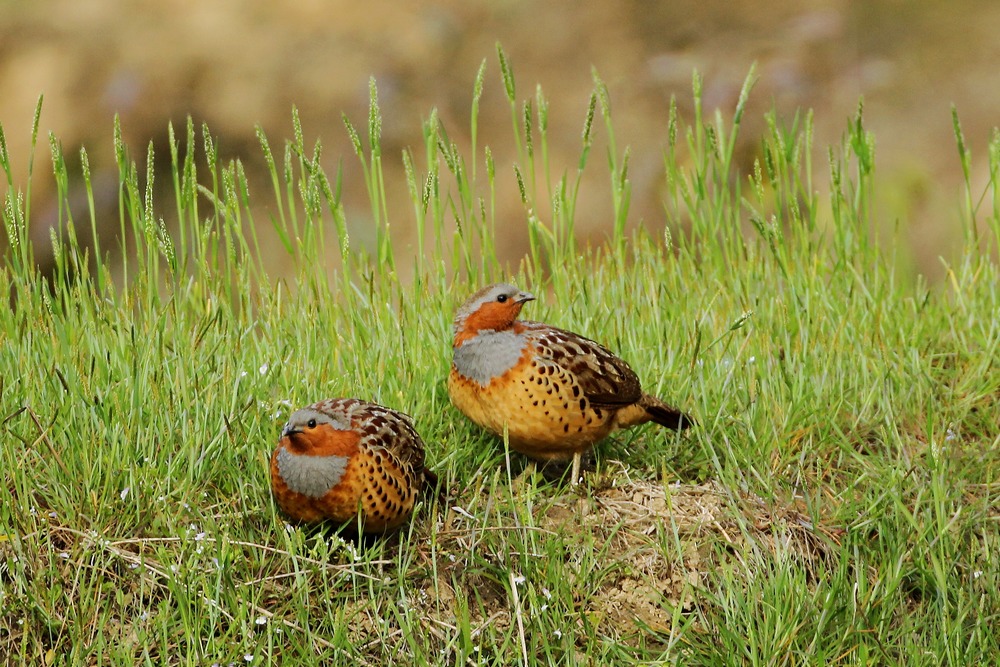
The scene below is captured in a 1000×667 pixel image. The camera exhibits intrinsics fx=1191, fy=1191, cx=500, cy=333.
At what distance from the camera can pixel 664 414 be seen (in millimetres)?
4176

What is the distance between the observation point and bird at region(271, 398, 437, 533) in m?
3.54

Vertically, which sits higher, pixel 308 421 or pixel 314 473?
pixel 308 421

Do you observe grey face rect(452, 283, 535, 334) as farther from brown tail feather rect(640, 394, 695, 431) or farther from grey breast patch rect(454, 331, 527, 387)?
brown tail feather rect(640, 394, 695, 431)

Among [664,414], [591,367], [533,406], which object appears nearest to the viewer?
[533,406]

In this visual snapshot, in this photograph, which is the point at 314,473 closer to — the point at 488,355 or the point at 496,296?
the point at 488,355

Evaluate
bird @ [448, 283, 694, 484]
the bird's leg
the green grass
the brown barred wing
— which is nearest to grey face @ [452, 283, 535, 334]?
bird @ [448, 283, 694, 484]

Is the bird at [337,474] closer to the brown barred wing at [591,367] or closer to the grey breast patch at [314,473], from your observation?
the grey breast patch at [314,473]

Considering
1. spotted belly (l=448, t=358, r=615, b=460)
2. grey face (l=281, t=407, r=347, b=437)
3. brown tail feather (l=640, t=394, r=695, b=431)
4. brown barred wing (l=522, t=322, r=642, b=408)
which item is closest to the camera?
grey face (l=281, t=407, r=347, b=437)


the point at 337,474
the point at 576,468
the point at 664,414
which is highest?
the point at 337,474

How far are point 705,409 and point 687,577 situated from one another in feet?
2.41

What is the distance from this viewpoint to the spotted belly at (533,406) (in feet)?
12.7

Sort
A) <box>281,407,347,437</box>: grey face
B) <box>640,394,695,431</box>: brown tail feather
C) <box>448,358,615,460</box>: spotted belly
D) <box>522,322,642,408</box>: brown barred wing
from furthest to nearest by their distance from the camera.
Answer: <box>640,394,695,431</box>: brown tail feather
<box>522,322,642,408</box>: brown barred wing
<box>448,358,615,460</box>: spotted belly
<box>281,407,347,437</box>: grey face

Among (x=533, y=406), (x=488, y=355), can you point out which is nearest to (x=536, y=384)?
(x=533, y=406)

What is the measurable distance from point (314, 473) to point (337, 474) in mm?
70
